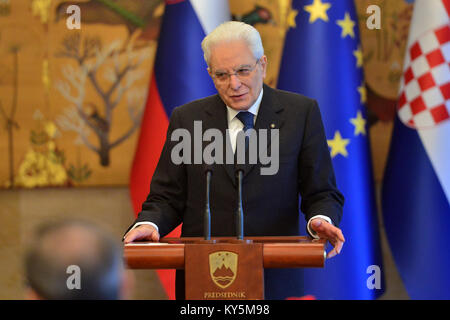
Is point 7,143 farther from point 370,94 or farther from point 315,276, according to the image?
point 370,94

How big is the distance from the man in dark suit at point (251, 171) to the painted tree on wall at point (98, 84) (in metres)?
1.66

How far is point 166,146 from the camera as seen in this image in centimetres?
236

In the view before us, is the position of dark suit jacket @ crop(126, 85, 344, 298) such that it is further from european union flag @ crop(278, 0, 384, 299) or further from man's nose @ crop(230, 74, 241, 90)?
european union flag @ crop(278, 0, 384, 299)

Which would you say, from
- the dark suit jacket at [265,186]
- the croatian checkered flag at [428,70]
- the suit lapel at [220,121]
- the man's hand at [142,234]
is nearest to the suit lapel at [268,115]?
the dark suit jacket at [265,186]

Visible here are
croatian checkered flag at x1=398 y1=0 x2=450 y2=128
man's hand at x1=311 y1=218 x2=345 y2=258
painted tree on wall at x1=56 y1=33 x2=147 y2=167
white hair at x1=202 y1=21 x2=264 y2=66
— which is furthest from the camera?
painted tree on wall at x1=56 y1=33 x2=147 y2=167

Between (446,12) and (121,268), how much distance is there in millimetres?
2962

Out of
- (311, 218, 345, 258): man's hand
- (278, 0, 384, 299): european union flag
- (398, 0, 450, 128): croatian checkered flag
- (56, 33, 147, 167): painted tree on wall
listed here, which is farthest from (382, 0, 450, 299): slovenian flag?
(311, 218, 345, 258): man's hand

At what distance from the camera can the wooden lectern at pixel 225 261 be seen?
65.7 inches

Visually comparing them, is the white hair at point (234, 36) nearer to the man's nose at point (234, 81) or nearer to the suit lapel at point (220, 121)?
the man's nose at point (234, 81)

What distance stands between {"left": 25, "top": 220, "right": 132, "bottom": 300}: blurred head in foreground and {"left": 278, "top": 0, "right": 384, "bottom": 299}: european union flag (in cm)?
249

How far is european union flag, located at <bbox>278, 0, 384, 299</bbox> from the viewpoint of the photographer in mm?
3504
